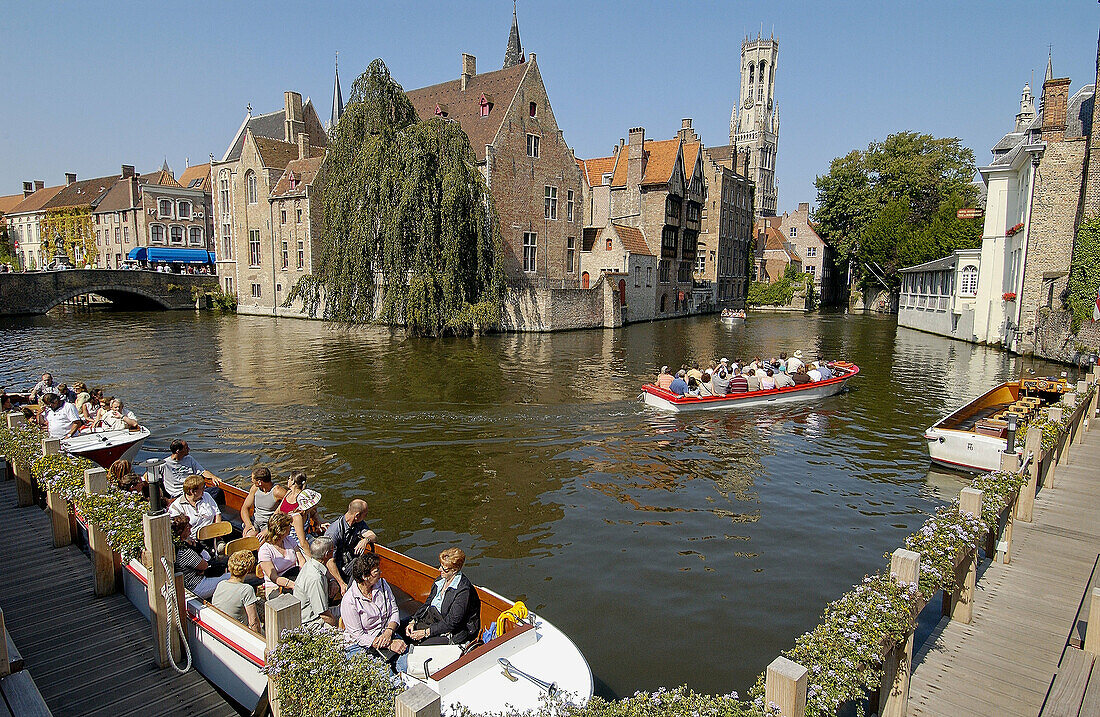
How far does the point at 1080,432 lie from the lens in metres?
12.5

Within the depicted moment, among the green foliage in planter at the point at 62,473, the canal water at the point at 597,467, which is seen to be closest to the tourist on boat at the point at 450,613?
the canal water at the point at 597,467

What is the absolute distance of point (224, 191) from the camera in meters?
48.1

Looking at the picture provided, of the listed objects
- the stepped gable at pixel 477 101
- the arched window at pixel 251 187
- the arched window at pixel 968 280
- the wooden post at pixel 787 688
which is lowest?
the wooden post at pixel 787 688

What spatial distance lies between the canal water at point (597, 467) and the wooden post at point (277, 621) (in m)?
3.10

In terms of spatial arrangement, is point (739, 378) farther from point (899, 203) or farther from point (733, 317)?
point (899, 203)

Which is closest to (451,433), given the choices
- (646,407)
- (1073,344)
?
(646,407)

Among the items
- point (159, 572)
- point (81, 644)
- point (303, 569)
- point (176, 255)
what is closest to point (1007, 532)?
point (303, 569)

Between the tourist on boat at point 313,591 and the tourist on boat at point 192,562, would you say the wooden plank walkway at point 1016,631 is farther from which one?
the tourist on boat at point 192,562

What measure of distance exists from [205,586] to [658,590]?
5.08 metres

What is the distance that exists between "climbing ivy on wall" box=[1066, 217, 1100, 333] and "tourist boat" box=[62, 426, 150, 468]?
29612mm

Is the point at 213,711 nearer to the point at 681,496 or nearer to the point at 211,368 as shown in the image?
the point at 681,496

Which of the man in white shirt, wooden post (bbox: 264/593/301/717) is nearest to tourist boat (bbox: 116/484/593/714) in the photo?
wooden post (bbox: 264/593/301/717)

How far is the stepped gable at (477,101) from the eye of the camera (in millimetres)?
37906

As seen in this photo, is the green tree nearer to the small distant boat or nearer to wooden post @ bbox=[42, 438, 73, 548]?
the small distant boat
